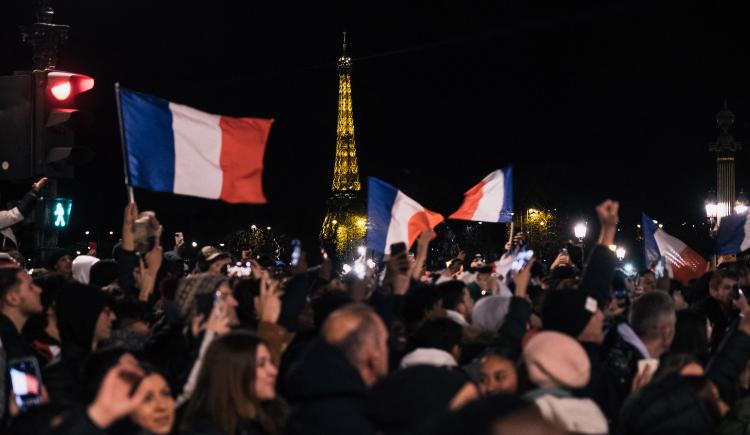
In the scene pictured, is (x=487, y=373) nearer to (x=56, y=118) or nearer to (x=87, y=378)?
(x=87, y=378)

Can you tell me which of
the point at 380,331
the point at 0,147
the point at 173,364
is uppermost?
the point at 0,147

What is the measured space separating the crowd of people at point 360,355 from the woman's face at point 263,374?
1cm

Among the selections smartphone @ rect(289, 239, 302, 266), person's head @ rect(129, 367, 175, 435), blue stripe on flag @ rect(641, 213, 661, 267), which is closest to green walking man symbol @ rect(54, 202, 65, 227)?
smartphone @ rect(289, 239, 302, 266)

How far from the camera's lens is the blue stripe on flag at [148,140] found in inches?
407

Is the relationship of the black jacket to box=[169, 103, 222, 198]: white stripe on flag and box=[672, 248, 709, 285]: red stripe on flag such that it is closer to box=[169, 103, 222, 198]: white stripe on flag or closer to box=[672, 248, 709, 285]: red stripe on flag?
box=[169, 103, 222, 198]: white stripe on flag

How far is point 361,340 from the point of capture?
5.18 metres

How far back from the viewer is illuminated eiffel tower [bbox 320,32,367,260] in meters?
124

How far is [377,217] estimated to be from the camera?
14172 millimetres

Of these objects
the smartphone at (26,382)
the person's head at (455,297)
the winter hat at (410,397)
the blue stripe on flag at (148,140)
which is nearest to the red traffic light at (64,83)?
the blue stripe on flag at (148,140)

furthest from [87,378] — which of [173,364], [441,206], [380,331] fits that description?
[441,206]

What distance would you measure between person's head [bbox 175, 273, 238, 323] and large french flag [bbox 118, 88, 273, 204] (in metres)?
2.00

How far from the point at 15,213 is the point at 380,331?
796 centimetres

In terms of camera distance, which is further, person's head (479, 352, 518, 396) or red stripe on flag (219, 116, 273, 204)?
red stripe on flag (219, 116, 273, 204)

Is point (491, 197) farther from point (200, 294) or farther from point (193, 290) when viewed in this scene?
point (200, 294)
